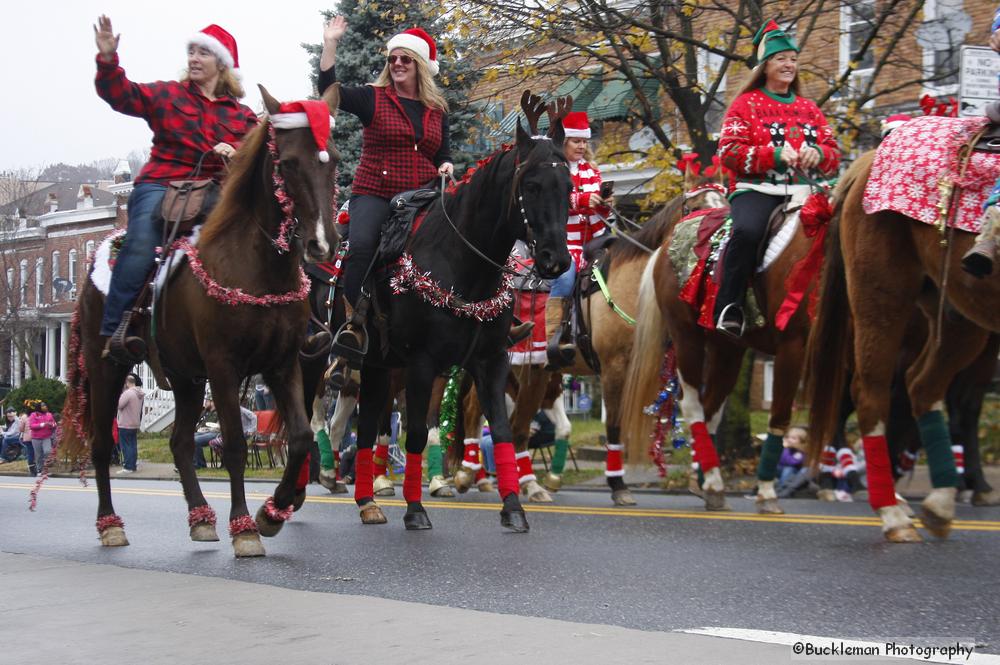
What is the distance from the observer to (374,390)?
9.85 metres

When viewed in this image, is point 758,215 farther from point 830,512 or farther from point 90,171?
point 90,171

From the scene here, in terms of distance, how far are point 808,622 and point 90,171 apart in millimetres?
87652

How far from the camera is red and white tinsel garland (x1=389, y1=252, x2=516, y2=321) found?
8523 mm

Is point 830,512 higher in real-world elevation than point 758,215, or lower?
lower

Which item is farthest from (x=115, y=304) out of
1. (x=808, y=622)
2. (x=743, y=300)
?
(x=808, y=622)

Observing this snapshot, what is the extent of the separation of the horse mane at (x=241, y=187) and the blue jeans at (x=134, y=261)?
672mm

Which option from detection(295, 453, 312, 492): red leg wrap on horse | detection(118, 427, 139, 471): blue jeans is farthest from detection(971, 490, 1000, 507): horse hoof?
detection(118, 427, 139, 471): blue jeans

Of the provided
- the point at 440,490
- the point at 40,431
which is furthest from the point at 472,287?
the point at 40,431

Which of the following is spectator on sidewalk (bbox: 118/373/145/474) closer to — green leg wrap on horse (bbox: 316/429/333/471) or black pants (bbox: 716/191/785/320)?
green leg wrap on horse (bbox: 316/429/333/471)

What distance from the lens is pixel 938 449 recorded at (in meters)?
7.27

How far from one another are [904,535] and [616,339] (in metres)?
5.29

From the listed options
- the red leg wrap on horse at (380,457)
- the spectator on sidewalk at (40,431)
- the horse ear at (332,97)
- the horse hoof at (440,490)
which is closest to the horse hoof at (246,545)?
the horse ear at (332,97)

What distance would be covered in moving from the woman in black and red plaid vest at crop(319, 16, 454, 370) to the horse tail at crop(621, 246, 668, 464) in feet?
8.52

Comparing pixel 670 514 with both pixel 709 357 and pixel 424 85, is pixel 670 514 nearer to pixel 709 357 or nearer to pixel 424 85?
pixel 709 357
